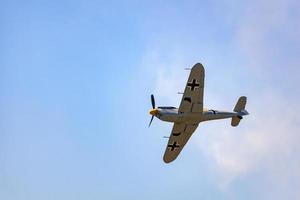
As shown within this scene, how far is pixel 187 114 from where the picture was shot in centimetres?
4622

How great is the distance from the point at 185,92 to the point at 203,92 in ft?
4.88

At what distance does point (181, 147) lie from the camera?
51.0 meters

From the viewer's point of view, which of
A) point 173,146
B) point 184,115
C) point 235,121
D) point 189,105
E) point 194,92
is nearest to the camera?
point 194,92

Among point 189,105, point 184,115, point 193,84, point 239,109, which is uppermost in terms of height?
point 239,109

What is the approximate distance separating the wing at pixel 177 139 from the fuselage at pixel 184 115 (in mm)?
1858

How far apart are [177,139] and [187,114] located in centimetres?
470

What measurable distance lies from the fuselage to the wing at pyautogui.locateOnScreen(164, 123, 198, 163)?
1.86m

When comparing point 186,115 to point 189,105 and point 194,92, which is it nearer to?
point 189,105

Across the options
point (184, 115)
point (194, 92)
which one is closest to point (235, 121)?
point (184, 115)

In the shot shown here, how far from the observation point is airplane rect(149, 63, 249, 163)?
44.8 m

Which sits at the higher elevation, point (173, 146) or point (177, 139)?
point (177, 139)

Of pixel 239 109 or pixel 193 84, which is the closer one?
pixel 193 84

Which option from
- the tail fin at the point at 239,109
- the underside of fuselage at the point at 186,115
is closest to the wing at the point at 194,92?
the underside of fuselage at the point at 186,115

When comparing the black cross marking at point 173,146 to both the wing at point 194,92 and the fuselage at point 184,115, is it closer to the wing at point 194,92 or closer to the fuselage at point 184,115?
the fuselage at point 184,115
